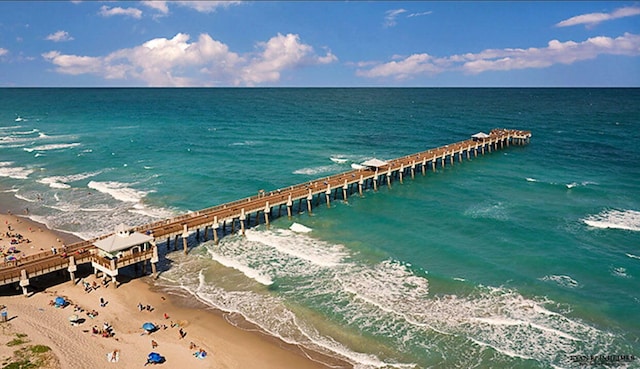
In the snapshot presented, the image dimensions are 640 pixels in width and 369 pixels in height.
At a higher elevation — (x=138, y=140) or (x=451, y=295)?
(x=138, y=140)

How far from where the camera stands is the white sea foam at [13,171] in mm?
67250

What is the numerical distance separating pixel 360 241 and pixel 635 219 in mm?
27424

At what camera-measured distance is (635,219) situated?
46.4m

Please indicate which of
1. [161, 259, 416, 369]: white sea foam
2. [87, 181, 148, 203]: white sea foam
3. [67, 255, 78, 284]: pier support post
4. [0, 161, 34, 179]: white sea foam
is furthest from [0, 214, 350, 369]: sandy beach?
[0, 161, 34, 179]: white sea foam

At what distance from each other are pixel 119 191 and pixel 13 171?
23.7m

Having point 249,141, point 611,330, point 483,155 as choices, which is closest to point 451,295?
point 611,330

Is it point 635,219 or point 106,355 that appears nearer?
point 106,355

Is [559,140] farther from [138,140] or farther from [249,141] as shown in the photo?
[138,140]

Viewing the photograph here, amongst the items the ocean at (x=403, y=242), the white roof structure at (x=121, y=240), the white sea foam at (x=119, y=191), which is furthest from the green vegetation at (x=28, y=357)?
the white sea foam at (x=119, y=191)

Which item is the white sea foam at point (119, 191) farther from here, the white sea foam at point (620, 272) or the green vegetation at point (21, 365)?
the white sea foam at point (620, 272)

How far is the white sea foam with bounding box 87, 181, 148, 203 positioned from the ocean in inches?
10.5

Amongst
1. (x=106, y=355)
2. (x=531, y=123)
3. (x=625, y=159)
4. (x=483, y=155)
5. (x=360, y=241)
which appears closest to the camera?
(x=106, y=355)

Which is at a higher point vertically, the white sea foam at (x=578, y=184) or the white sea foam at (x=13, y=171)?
the white sea foam at (x=13, y=171)

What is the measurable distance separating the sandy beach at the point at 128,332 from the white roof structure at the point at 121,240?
302cm
